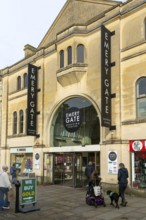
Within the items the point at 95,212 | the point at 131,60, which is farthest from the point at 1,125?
the point at 95,212

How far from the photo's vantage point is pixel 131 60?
1661 cm

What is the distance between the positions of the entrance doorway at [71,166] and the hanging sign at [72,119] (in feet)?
5.91

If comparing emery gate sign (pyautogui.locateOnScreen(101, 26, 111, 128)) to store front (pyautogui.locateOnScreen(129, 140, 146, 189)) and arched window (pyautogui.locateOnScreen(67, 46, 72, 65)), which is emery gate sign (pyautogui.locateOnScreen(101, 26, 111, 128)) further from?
arched window (pyautogui.locateOnScreen(67, 46, 72, 65))

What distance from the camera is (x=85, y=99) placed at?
19406 mm

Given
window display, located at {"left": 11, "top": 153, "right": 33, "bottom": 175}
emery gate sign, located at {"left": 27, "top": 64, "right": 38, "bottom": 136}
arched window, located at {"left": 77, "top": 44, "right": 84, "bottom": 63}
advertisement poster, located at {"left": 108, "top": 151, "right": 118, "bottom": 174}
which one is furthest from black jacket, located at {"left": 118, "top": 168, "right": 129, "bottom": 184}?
window display, located at {"left": 11, "top": 153, "right": 33, "bottom": 175}

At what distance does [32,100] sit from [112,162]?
9.03m

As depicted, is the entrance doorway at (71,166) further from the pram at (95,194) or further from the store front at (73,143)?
the pram at (95,194)

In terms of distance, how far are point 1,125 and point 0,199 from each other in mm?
16509

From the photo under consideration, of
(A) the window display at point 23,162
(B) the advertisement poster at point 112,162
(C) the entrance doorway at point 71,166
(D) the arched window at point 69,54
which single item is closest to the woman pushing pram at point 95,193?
(B) the advertisement poster at point 112,162

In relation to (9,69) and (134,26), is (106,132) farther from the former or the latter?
(9,69)

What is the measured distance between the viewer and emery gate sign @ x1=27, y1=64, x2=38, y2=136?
73.3ft

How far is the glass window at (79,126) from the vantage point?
18.9 meters

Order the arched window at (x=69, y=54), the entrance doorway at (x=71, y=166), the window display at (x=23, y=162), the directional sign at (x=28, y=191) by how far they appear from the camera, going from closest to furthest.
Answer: the directional sign at (x=28, y=191)
the entrance doorway at (x=71, y=166)
the arched window at (x=69, y=54)
the window display at (x=23, y=162)

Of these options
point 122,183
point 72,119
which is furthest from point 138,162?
point 72,119
